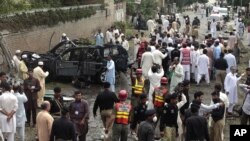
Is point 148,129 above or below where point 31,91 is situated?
above

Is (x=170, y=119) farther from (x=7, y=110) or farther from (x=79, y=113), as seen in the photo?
(x=7, y=110)

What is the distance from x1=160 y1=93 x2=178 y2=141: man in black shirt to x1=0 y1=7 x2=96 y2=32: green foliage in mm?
12113

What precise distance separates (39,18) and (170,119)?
15188 mm

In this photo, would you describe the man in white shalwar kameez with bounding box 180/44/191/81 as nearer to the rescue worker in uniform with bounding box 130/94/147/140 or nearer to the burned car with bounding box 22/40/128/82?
the burned car with bounding box 22/40/128/82

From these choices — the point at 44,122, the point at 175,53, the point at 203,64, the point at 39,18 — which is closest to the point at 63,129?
the point at 44,122

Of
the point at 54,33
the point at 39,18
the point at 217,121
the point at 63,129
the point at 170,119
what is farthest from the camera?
the point at 54,33

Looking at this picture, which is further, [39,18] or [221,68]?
[39,18]

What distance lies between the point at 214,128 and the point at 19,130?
4726 mm

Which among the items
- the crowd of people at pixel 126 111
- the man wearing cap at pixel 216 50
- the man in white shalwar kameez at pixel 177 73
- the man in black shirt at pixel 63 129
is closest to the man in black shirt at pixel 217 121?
the crowd of people at pixel 126 111

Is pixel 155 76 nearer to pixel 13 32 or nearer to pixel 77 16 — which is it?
pixel 13 32

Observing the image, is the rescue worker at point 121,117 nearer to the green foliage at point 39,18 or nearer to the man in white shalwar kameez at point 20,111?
the man in white shalwar kameez at point 20,111

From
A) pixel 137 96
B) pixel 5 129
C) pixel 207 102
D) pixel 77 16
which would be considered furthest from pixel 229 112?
pixel 77 16

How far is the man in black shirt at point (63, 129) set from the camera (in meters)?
10.1

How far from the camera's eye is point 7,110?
1190 cm
